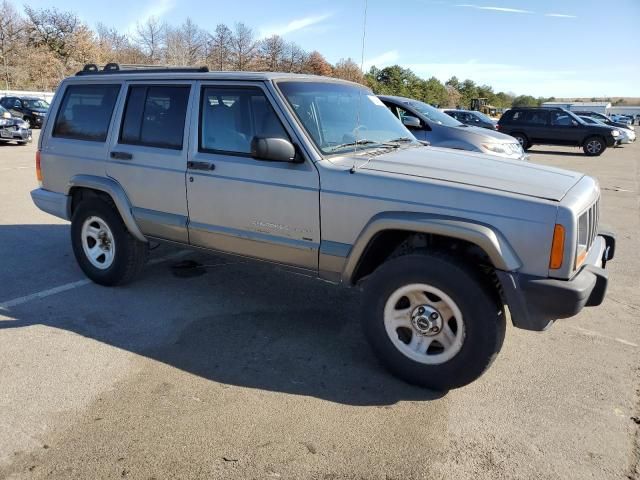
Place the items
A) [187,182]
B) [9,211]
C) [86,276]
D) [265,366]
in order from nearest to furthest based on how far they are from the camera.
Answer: [265,366] → [187,182] → [86,276] → [9,211]

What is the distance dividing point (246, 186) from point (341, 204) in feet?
2.63

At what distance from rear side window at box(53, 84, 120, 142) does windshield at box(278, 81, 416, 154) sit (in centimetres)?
190

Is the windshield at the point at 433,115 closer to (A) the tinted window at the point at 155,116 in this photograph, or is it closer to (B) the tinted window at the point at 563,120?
(A) the tinted window at the point at 155,116

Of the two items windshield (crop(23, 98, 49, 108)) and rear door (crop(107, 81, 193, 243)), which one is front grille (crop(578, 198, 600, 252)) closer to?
rear door (crop(107, 81, 193, 243))

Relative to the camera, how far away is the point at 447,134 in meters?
9.40

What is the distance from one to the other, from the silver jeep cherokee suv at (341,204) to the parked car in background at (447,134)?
4.94 meters

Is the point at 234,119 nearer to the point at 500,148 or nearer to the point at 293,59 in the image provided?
the point at 500,148

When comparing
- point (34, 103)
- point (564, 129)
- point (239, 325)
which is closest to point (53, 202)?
point (239, 325)

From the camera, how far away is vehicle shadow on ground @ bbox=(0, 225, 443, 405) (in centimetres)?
342

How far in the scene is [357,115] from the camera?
420 cm

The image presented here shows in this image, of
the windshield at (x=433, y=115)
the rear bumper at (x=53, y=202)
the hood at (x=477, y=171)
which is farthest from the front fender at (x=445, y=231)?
the windshield at (x=433, y=115)

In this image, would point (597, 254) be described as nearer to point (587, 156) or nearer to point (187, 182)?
point (187, 182)

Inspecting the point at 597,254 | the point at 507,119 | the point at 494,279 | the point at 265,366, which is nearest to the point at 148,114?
the point at 265,366

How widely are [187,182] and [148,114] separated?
2.76 ft
